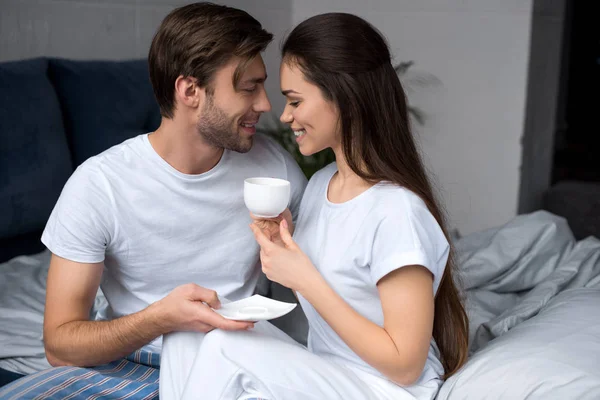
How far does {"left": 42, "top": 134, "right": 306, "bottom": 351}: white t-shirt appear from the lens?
155 centimetres

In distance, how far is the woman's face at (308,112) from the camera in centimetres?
143

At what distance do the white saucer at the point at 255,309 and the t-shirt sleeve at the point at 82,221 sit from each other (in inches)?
12.6

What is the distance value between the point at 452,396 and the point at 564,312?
0.42 metres

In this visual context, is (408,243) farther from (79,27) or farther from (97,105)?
(79,27)

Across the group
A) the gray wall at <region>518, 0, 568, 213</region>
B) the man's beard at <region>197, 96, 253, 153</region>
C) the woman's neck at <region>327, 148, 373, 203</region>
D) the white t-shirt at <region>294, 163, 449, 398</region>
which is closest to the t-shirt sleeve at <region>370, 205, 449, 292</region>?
the white t-shirt at <region>294, 163, 449, 398</region>

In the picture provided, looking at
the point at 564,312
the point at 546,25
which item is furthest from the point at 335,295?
the point at 546,25

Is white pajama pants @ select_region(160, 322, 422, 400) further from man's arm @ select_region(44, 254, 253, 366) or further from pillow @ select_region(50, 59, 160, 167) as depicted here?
pillow @ select_region(50, 59, 160, 167)

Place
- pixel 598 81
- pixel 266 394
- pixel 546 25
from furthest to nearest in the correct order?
pixel 598 81 → pixel 546 25 → pixel 266 394

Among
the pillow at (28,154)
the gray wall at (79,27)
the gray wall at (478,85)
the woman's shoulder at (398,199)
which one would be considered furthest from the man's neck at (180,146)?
the gray wall at (478,85)

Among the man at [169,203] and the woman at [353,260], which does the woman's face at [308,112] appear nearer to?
the woman at [353,260]

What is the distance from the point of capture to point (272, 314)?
4.26 ft

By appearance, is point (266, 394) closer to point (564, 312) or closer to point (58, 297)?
point (58, 297)

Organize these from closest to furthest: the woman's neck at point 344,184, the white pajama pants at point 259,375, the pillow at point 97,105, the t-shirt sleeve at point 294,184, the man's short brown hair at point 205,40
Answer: the white pajama pants at point 259,375 < the woman's neck at point 344,184 < the man's short brown hair at point 205,40 < the t-shirt sleeve at point 294,184 < the pillow at point 97,105

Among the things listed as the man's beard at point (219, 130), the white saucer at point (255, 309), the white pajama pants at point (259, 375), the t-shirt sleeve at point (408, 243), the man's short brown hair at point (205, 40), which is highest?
the man's short brown hair at point (205, 40)
